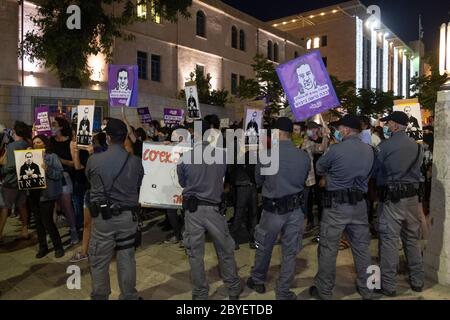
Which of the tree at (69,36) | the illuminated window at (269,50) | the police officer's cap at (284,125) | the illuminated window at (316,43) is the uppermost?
the illuminated window at (316,43)

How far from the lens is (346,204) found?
185 inches

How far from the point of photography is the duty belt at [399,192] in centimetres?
501

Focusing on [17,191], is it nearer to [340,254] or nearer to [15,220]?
[15,220]

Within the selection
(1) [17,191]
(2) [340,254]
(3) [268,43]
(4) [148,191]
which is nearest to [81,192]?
(1) [17,191]

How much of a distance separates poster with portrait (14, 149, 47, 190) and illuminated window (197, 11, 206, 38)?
24324 millimetres

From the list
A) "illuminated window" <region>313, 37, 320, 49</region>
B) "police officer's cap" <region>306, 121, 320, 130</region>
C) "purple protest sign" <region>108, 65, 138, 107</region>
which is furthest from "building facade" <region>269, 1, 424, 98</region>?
"purple protest sign" <region>108, 65, 138, 107</region>

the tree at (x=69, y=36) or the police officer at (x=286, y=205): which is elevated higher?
the tree at (x=69, y=36)

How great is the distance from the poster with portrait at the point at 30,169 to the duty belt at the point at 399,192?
4992 mm

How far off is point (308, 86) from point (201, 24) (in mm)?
25028

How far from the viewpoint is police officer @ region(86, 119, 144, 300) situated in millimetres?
4250

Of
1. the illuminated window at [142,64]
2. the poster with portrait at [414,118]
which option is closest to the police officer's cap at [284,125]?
the poster with portrait at [414,118]

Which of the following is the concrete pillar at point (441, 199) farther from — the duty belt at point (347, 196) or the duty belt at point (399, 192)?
the duty belt at point (347, 196)

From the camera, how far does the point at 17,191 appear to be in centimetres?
702

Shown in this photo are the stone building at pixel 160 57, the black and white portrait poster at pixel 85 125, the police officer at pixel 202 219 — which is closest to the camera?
the police officer at pixel 202 219
